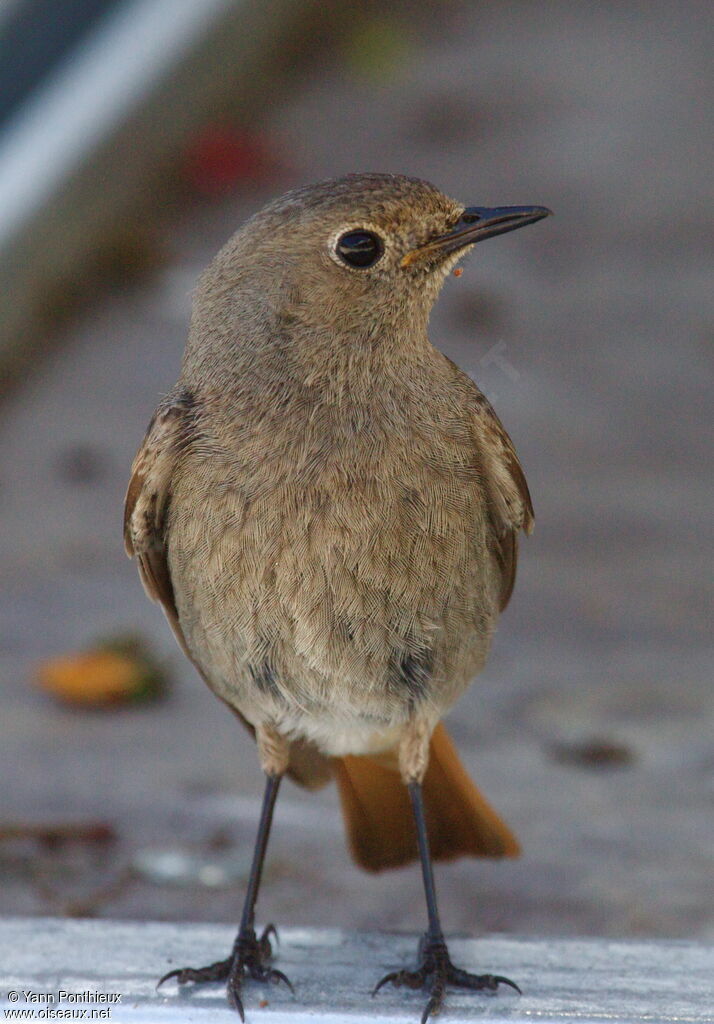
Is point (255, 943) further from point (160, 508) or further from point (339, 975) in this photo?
point (160, 508)

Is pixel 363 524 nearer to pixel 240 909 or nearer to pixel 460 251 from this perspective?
pixel 460 251

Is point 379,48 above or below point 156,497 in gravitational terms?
above

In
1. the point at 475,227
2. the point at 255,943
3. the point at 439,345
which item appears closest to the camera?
the point at 475,227

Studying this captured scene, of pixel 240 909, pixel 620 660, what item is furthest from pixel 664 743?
pixel 240 909

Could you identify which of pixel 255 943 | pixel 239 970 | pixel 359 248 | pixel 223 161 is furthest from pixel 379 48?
pixel 239 970

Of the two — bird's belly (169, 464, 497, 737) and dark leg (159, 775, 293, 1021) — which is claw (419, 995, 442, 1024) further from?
bird's belly (169, 464, 497, 737)

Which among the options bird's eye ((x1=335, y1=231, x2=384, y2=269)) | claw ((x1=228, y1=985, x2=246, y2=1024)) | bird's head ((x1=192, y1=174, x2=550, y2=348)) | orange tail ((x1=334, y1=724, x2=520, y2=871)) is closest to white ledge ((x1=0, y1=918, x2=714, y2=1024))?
claw ((x1=228, y1=985, x2=246, y2=1024))
